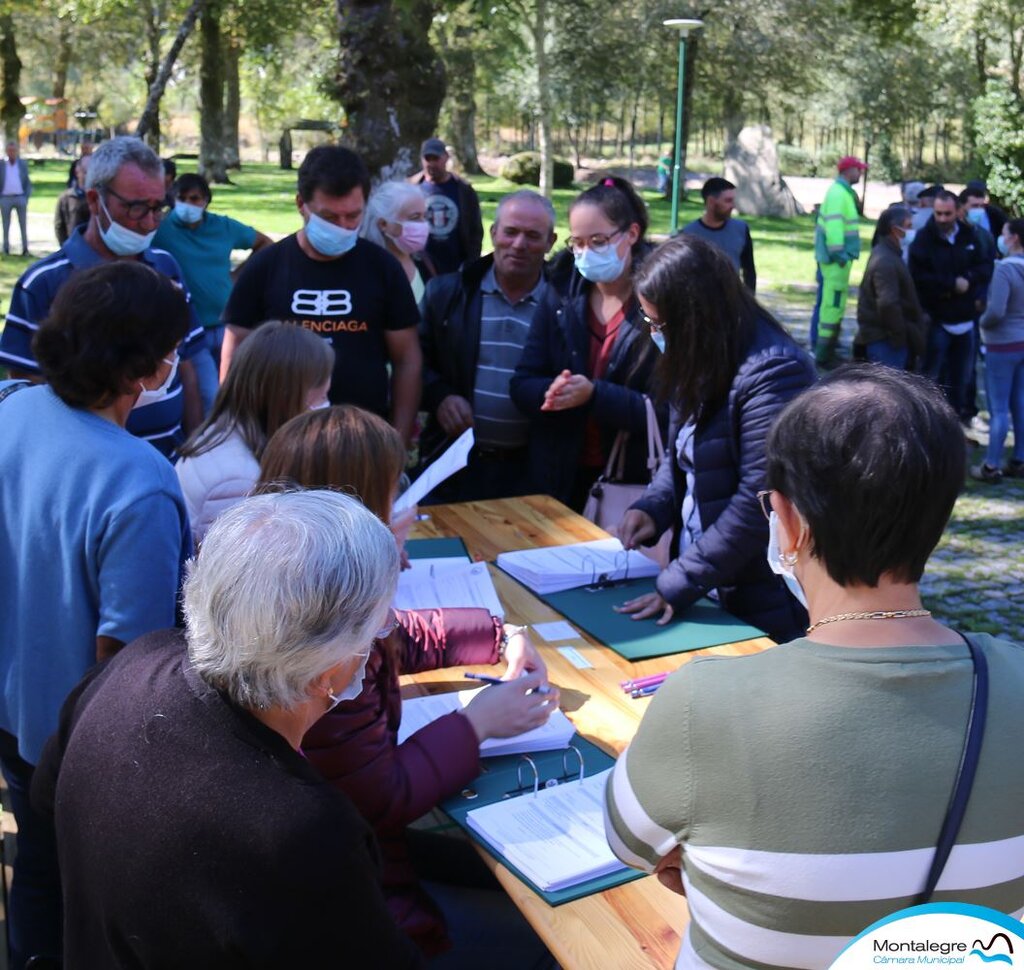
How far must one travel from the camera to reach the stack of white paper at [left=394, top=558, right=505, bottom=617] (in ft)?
9.61

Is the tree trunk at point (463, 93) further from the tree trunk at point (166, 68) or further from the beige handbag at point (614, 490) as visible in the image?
the beige handbag at point (614, 490)

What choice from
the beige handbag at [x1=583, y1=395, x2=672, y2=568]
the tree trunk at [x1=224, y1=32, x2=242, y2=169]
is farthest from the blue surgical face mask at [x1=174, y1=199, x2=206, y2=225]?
the tree trunk at [x1=224, y1=32, x2=242, y2=169]

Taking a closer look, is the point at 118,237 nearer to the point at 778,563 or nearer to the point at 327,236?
the point at 327,236

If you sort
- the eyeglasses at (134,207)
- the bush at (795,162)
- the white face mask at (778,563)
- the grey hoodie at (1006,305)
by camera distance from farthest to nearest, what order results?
the bush at (795,162)
the grey hoodie at (1006,305)
the eyeglasses at (134,207)
the white face mask at (778,563)

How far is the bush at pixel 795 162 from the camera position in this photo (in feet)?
122

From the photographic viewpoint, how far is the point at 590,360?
393 centimetres

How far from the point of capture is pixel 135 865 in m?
1.38

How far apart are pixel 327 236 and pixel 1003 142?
1802 centimetres

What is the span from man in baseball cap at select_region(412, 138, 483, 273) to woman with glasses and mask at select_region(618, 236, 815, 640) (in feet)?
15.0

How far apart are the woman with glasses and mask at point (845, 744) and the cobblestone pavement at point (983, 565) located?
134 inches

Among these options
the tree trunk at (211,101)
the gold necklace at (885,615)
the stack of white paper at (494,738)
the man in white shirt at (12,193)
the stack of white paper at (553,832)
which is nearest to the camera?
the gold necklace at (885,615)

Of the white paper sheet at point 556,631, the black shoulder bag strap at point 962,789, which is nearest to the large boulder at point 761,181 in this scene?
the white paper sheet at point 556,631

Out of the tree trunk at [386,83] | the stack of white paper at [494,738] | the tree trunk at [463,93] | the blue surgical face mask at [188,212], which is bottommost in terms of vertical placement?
the stack of white paper at [494,738]

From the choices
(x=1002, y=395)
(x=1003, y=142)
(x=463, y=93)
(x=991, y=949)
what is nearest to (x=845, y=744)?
(x=991, y=949)
